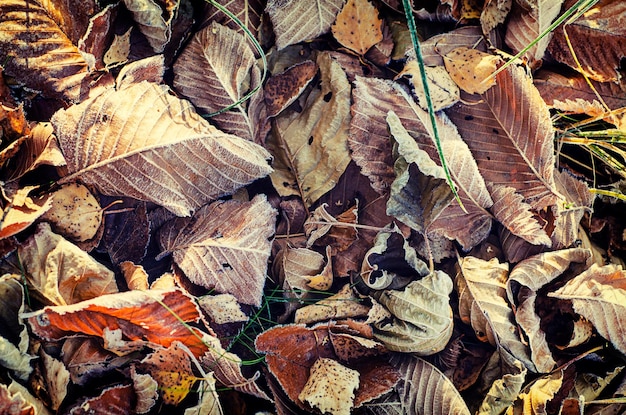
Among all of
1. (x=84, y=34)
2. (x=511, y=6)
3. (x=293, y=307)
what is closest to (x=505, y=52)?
(x=511, y=6)

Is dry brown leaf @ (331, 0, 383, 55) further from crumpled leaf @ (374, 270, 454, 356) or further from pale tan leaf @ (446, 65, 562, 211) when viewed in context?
crumpled leaf @ (374, 270, 454, 356)

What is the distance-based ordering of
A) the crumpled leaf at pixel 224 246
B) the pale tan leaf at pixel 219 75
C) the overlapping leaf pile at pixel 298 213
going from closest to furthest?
the overlapping leaf pile at pixel 298 213
the crumpled leaf at pixel 224 246
the pale tan leaf at pixel 219 75

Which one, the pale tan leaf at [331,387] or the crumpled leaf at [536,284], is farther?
the crumpled leaf at [536,284]

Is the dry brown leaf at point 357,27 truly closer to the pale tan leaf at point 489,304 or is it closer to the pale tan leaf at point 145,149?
the pale tan leaf at point 145,149

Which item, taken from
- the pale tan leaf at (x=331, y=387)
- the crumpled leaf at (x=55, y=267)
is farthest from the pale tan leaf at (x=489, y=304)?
the crumpled leaf at (x=55, y=267)

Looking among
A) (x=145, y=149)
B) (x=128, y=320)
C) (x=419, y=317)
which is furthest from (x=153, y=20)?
(x=419, y=317)

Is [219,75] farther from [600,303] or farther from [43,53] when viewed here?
[600,303]

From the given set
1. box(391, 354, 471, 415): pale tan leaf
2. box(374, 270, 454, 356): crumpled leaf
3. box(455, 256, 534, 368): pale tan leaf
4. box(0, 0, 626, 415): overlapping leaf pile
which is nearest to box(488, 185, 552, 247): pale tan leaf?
box(0, 0, 626, 415): overlapping leaf pile

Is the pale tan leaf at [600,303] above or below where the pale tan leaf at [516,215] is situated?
below
